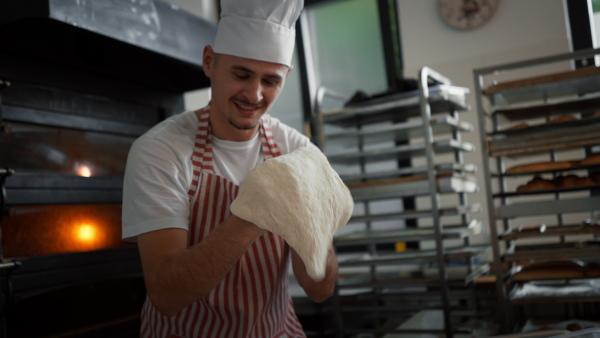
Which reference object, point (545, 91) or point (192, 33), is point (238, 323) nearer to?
point (192, 33)

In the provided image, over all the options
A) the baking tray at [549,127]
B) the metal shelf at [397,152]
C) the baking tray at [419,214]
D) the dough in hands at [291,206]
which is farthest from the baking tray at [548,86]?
the dough in hands at [291,206]

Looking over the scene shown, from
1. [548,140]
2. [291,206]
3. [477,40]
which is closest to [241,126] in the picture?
[291,206]

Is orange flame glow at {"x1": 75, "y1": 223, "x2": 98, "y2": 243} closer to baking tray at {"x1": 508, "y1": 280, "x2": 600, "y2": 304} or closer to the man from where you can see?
the man

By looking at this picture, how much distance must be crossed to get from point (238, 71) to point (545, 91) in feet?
6.03

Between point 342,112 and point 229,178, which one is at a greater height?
point 342,112

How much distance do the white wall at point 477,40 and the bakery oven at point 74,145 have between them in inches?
84.3

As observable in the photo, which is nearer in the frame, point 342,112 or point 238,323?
point 238,323

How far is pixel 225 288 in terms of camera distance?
4.29ft

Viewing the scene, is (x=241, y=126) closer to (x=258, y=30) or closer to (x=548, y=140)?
(x=258, y=30)

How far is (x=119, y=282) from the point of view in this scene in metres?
1.97

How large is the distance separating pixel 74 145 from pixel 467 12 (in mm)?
2811

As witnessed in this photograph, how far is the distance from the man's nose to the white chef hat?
59 mm

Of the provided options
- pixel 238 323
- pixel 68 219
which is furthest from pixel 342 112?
pixel 238 323

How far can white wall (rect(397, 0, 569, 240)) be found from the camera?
138 inches
